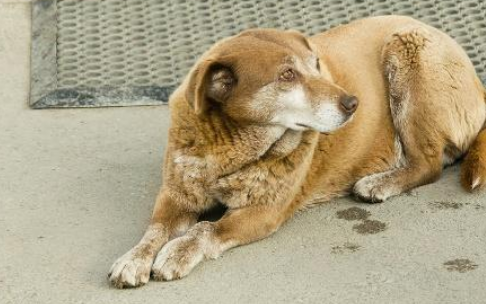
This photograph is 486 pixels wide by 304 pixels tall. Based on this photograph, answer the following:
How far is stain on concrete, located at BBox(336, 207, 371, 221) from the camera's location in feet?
16.2

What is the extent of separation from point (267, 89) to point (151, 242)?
0.79 metres

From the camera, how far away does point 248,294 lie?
13.8 feet

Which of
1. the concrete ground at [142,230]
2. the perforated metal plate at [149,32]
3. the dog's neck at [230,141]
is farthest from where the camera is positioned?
the perforated metal plate at [149,32]

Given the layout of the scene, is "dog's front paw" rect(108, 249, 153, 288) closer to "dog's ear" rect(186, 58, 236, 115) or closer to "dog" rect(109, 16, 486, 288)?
"dog" rect(109, 16, 486, 288)

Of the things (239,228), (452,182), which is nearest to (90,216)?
(239,228)

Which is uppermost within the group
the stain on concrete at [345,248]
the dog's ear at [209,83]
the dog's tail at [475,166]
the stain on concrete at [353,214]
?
the dog's ear at [209,83]

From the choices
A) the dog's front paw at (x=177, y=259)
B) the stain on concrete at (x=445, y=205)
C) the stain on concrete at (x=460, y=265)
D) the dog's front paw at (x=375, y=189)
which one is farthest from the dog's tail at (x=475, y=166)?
the dog's front paw at (x=177, y=259)

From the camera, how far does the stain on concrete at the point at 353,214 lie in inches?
195

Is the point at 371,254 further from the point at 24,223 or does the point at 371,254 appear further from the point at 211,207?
the point at 24,223

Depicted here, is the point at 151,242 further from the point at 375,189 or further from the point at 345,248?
the point at 375,189

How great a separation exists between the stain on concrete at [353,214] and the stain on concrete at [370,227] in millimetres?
72

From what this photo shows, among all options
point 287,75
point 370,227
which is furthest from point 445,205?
point 287,75

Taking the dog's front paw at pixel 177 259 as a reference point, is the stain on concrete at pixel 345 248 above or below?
below

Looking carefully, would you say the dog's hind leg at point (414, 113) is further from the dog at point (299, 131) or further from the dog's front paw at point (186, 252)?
the dog's front paw at point (186, 252)
